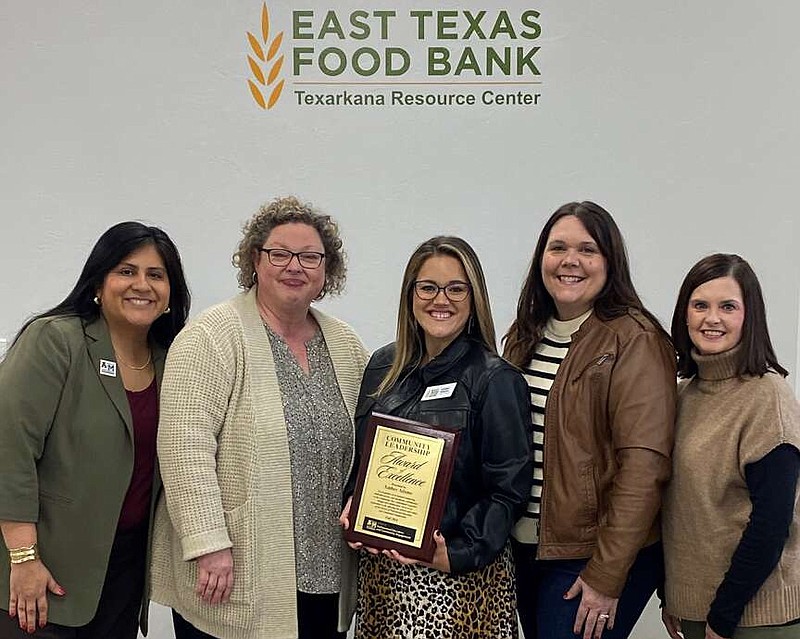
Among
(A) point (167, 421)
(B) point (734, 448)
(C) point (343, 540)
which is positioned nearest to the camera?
(B) point (734, 448)

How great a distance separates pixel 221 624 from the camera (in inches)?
81.7

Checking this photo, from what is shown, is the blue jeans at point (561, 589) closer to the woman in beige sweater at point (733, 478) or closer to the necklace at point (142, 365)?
the woman in beige sweater at point (733, 478)

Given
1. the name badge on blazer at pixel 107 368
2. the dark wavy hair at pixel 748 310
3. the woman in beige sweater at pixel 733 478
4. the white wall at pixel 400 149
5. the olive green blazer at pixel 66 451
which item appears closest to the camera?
the woman in beige sweater at pixel 733 478

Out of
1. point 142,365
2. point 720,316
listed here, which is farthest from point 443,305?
point 142,365

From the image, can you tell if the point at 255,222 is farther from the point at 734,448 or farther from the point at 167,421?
the point at 734,448

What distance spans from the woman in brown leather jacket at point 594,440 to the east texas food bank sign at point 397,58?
1311 millimetres

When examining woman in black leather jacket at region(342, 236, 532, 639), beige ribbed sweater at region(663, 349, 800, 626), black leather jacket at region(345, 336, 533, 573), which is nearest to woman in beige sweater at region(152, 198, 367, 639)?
woman in black leather jacket at region(342, 236, 532, 639)

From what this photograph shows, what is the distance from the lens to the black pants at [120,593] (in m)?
2.20

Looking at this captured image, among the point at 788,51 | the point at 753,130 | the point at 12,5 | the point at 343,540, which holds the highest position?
the point at 12,5

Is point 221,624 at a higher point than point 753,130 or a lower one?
lower

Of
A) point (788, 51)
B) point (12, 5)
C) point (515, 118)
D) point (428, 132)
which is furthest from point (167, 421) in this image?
point (788, 51)

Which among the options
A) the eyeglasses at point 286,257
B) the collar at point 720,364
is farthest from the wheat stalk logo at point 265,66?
the collar at point 720,364

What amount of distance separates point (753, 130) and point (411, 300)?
186 cm

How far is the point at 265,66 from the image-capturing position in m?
3.24
